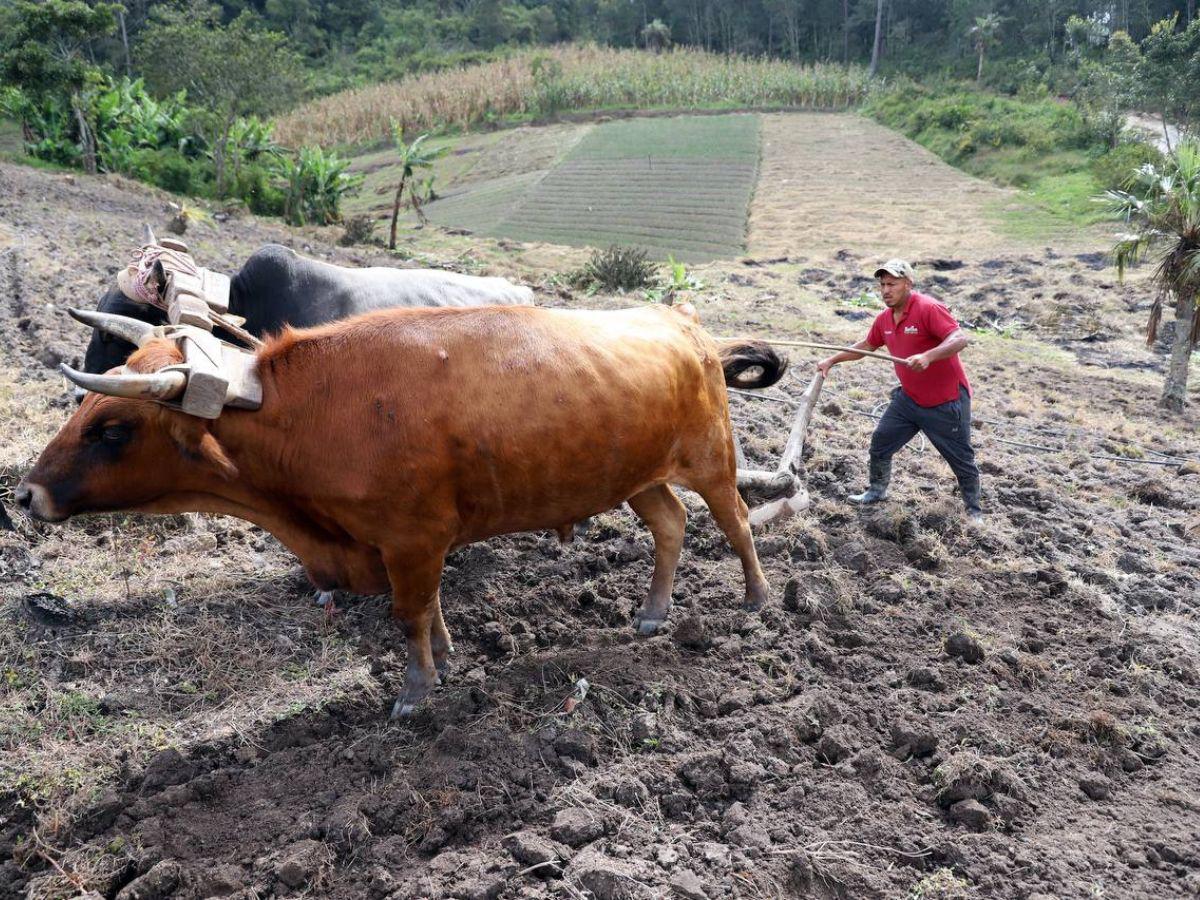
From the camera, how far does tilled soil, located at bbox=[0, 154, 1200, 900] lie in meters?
3.36

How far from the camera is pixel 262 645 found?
14.9 ft

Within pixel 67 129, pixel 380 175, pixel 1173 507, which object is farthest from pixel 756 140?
pixel 1173 507

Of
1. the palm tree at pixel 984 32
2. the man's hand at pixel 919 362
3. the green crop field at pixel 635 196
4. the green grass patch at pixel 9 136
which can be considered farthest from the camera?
the palm tree at pixel 984 32

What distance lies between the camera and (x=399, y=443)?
3.73m

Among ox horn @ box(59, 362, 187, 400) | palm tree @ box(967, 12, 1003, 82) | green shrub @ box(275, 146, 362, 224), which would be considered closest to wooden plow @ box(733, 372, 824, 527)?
ox horn @ box(59, 362, 187, 400)

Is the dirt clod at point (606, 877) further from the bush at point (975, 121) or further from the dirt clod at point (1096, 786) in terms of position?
the bush at point (975, 121)

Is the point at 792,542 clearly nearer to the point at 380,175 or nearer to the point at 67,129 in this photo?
the point at 67,129

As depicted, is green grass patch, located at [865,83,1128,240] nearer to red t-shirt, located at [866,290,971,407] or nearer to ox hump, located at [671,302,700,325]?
red t-shirt, located at [866,290,971,407]

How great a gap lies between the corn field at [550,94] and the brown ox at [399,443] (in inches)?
1636

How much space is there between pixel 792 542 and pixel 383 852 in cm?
330

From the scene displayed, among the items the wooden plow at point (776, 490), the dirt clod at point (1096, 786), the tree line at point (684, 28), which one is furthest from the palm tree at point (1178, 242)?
the tree line at point (684, 28)

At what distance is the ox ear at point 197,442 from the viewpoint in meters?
3.63

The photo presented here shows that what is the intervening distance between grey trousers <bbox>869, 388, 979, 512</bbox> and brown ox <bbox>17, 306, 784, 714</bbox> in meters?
2.52

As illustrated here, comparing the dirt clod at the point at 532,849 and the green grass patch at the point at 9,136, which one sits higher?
the dirt clod at the point at 532,849
